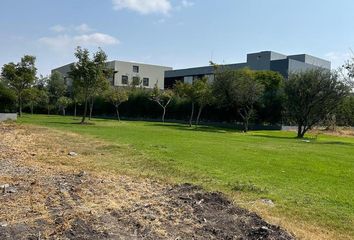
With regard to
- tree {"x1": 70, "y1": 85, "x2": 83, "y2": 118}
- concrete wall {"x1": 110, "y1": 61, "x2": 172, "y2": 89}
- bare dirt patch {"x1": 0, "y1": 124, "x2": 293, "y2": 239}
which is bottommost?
bare dirt patch {"x1": 0, "y1": 124, "x2": 293, "y2": 239}

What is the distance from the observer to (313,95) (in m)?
35.8

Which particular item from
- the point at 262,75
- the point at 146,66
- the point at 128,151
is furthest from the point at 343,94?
the point at 146,66

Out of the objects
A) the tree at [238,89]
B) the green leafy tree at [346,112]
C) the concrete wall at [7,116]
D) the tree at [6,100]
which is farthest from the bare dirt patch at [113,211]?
the tree at [6,100]

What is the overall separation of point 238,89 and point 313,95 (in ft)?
23.0

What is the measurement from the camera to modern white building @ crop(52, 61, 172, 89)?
9106cm

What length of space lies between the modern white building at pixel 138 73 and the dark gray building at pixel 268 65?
1.86 m

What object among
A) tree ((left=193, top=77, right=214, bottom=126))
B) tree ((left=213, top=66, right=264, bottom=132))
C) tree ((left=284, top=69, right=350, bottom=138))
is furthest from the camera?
tree ((left=193, top=77, right=214, bottom=126))

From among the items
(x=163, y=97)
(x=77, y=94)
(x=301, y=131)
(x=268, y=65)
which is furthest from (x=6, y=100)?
(x=268, y=65)

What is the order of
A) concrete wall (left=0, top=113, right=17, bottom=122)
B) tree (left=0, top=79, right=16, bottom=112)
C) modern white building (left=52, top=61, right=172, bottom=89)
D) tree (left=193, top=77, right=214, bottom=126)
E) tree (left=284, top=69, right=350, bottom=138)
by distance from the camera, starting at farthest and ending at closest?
modern white building (left=52, top=61, right=172, bottom=89) → tree (left=193, top=77, right=214, bottom=126) → tree (left=0, top=79, right=16, bottom=112) → concrete wall (left=0, top=113, right=17, bottom=122) → tree (left=284, top=69, right=350, bottom=138)

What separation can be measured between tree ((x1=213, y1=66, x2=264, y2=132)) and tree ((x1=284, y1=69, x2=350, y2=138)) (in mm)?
3444

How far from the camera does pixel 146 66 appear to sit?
97312 millimetres

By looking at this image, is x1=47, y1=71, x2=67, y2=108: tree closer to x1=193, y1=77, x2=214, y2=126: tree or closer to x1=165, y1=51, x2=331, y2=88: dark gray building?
x1=165, y1=51, x2=331, y2=88: dark gray building

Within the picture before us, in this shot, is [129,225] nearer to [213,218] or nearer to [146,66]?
[213,218]

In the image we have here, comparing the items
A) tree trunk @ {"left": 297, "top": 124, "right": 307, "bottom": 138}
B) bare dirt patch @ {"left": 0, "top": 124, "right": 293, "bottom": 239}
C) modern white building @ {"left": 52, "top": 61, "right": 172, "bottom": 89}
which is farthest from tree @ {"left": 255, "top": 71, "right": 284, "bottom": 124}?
modern white building @ {"left": 52, "top": 61, "right": 172, "bottom": 89}
